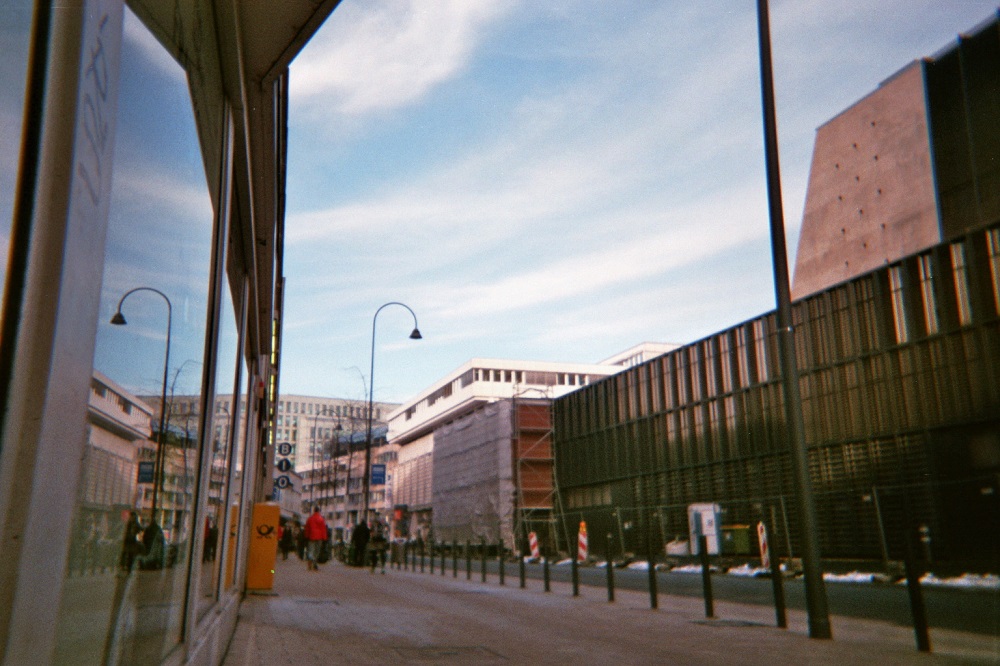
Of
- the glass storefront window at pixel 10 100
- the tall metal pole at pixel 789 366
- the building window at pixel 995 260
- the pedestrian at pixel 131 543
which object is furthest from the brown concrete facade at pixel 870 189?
the glass storefront window at pixel 10 100

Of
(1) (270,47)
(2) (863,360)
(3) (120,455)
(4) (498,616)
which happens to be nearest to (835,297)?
(2) (863,360)

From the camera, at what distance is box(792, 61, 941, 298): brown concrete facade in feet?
131

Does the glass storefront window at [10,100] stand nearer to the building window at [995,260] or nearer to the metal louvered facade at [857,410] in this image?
the metal louvered facade at [857,410]

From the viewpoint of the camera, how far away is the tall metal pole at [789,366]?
26.4 feet

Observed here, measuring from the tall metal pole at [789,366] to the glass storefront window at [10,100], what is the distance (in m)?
8.15

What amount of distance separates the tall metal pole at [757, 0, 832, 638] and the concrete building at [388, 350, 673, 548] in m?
25.3

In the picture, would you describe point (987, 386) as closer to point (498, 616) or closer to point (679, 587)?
point (679, 587)

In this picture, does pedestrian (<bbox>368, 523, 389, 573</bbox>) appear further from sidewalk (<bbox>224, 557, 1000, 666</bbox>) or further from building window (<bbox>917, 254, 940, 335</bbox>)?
building window (<bbox>917, 254, 940, 335</bbox>)

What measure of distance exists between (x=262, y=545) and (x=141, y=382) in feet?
44.0

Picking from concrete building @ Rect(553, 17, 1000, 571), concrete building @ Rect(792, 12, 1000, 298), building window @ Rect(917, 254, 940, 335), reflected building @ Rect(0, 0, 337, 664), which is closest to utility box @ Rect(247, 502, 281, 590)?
concrete building @ Rect(553, 17, 1000, 571)

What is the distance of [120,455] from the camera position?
1.60m

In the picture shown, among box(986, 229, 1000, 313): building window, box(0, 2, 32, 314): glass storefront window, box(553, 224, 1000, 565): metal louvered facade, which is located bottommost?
box(0, 2, 32, 314): glass storefront window

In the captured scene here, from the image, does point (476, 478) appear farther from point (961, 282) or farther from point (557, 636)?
point (557, 636)

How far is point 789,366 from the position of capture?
863cm
